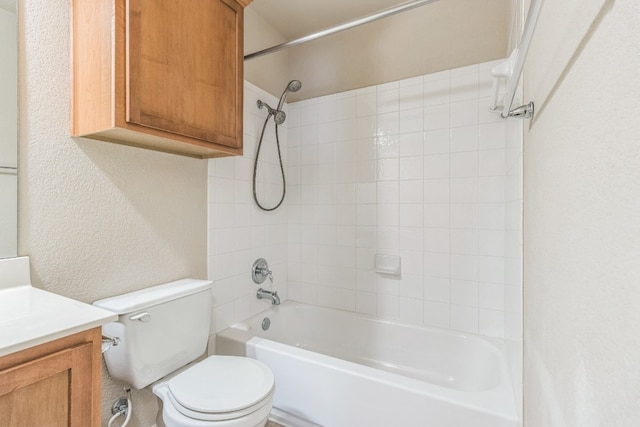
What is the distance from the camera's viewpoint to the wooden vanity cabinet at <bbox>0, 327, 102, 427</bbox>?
58cm

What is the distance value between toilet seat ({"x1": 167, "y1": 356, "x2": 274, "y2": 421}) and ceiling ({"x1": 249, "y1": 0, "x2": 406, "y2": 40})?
2.15 meters

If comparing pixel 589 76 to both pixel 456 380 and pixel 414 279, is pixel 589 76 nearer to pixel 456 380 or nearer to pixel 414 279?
pixel 414 279

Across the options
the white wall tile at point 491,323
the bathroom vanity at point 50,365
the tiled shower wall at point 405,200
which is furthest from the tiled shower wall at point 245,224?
the white wall tile at point 491,323

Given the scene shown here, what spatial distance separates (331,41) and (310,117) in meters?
0.56

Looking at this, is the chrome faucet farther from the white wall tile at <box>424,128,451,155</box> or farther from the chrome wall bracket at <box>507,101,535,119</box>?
the chrome wall bracket at <box>507,101,535,119</box>

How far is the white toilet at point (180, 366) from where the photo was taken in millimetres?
1037

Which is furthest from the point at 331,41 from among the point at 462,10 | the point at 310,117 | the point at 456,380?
the point at 456,380

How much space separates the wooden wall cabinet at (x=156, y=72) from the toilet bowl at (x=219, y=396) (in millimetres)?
959

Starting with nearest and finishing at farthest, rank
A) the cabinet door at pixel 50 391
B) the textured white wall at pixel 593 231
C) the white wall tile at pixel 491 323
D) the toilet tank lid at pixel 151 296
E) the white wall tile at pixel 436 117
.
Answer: the textured white wall at pixel 593 231, the cabinet door at pixel 50 391, the toilet tank lid at pixel 151 296, the white wall tile at pixel 491 323, the white wall tile at pixel 436 117

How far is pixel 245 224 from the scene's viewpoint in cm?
194

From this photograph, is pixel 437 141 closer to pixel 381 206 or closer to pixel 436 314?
pixel 381 206

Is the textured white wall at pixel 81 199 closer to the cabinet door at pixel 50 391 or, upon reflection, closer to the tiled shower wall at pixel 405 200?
the cabinet door at pixel 50 391

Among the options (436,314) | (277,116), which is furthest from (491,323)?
(277,116)

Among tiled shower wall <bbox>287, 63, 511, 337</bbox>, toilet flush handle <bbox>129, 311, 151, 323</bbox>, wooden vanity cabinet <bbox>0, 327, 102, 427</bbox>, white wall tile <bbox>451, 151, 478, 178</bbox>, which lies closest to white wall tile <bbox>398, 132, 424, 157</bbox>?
tiled shower wall <bbox>287, 63, 511, 337</bbox>
